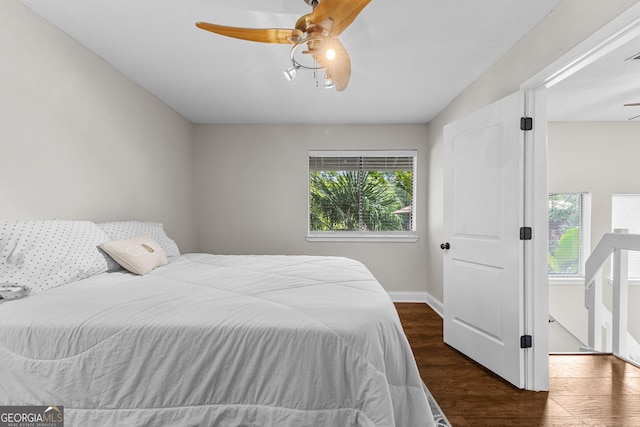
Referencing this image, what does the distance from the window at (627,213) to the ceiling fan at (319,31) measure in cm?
454

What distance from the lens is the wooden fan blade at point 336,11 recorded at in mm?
1314

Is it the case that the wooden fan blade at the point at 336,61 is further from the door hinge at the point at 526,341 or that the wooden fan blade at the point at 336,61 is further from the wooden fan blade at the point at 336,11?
the door hinge at the point at 526,341

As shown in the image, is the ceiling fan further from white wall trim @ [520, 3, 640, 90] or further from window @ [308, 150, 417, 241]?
window @ [308, 150, 417, 241]

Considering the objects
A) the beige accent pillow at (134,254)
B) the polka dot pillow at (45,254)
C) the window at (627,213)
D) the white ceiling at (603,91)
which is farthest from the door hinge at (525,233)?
the window at (627,213)

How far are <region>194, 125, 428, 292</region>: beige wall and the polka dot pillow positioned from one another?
2261 millimetres

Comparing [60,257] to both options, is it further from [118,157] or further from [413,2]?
[413,2]

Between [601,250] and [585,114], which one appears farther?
[585,114]

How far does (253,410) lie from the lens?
3.77ft

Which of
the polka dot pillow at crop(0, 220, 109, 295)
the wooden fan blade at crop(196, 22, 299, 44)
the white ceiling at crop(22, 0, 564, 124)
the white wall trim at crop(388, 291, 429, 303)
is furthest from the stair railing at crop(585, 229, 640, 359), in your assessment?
the polka dot pillow at crop(0, 220, 109, 295)

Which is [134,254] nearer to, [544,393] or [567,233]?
[544,393]

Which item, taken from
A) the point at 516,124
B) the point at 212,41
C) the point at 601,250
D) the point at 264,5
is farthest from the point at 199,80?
the point at 601,250

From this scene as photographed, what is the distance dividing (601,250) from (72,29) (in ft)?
14.5

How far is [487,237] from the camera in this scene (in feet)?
7.64

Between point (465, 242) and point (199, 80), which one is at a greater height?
point (199, 80)
